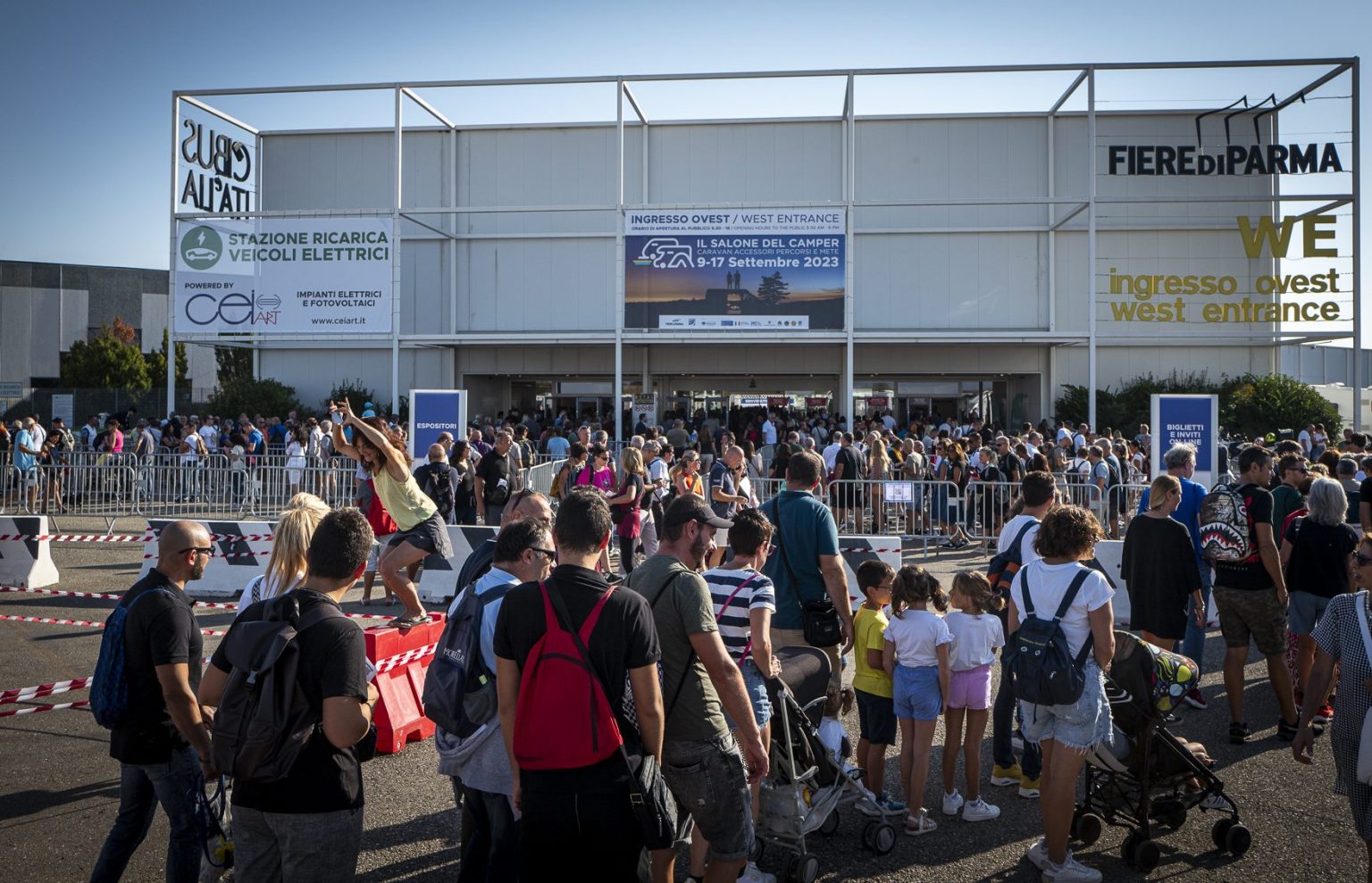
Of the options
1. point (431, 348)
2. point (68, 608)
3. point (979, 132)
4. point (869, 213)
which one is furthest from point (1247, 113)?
point (68, 608)

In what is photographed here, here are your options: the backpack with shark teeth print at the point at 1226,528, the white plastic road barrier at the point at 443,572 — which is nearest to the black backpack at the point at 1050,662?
the backpack with shark teeth print at the point at 1226,528

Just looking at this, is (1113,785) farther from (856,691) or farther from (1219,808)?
(856,691)

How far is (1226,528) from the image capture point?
6777 mm

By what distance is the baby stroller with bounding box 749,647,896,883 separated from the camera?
4496 mm

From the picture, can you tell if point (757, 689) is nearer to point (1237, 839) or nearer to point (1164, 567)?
point (1237, 839)

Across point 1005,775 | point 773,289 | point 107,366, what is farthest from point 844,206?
point 107,366

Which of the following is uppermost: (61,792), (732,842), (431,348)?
(431,348)

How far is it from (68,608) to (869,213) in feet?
79.6

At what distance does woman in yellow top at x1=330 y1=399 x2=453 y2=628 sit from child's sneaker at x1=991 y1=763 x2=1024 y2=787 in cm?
457

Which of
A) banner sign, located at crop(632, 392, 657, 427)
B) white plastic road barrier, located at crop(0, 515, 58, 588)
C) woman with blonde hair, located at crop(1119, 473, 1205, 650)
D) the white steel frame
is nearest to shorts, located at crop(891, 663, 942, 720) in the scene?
woman with blonde hair, located at crop(1119, 473, 1205, 650)

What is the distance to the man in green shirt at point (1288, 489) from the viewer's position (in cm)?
781

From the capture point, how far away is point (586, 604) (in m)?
3.22

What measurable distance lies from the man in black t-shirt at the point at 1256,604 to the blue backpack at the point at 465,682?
5286 millimetres

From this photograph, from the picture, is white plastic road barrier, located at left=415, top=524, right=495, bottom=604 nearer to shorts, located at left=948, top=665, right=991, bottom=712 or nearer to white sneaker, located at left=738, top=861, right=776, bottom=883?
shorts, located at left=948, top=665, right=991, bottom=712
